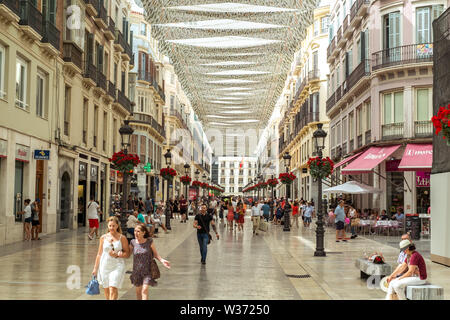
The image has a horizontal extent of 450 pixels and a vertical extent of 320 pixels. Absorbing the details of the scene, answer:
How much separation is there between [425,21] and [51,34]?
1746 centimetres

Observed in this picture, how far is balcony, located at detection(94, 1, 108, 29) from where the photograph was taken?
3181cm

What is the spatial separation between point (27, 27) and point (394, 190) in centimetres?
1889

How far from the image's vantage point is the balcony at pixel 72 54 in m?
26.2

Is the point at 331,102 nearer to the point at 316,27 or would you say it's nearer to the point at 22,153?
the point at 316,27

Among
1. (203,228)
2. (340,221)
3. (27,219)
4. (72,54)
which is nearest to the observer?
(203,228)

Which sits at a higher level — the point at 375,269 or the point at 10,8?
the point at 10,8

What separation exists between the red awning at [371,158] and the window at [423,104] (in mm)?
1868

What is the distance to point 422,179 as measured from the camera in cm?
2755

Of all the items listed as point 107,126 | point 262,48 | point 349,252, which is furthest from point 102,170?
point 262,48

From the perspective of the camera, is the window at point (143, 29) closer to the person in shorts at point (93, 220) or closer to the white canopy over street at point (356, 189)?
the white canopy over street at point (356, 189)

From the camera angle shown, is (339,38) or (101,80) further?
(339,38)

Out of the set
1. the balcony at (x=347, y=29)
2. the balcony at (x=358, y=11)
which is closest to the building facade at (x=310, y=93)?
the balcony at (x=347, y=29)

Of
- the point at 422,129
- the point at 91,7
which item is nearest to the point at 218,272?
the point at 422,129
